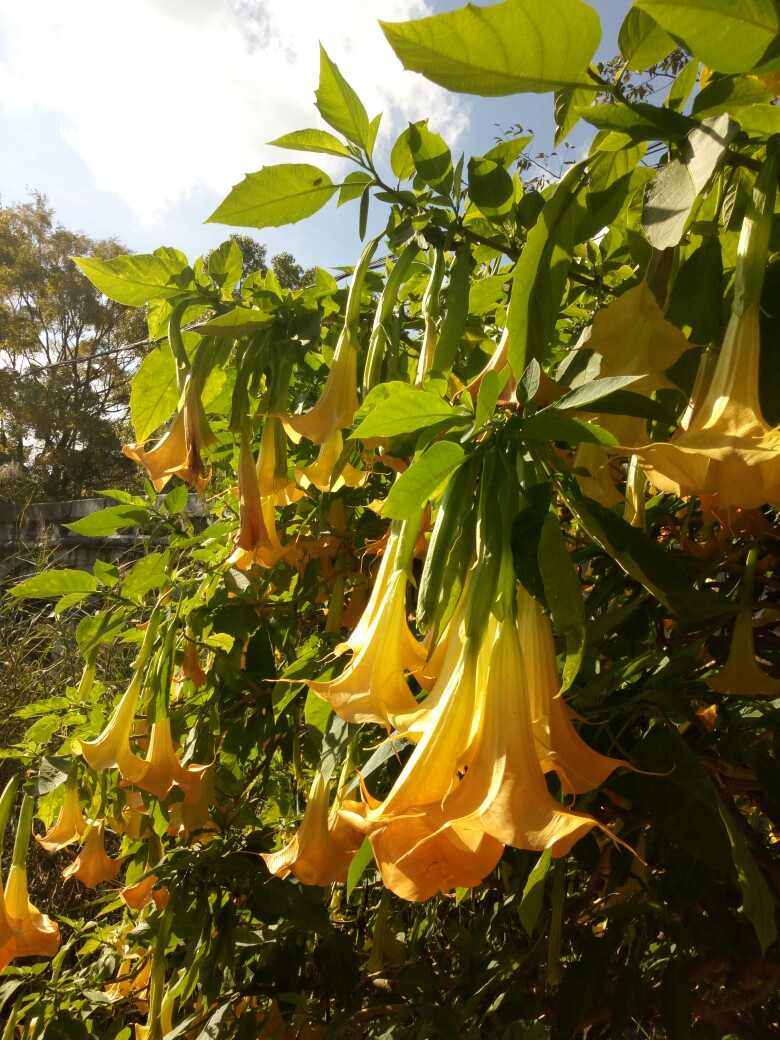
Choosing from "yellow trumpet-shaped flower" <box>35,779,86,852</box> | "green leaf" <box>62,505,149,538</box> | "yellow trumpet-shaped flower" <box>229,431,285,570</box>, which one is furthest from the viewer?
"yellow trumpet-shaped flower" <box>35,779,86,852</box>

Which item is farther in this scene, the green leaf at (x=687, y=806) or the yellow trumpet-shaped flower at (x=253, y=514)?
the yellow trumpet-shaped flower at (x=253, y=514)

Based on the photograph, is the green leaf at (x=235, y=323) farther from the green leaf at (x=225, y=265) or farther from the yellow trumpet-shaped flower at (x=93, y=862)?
the yellow trumpet-shaped flower at (x=93, y=862)

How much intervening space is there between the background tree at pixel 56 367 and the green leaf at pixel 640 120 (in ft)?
43.6

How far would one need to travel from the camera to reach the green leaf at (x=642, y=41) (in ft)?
1.66

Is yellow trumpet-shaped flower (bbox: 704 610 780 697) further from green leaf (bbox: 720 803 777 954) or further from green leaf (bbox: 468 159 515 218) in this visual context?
green leaf (bbox: 468 159 515 218)

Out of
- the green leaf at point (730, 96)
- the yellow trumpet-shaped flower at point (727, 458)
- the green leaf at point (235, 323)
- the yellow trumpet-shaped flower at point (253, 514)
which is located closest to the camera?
the yellow trumpet-shaped flower at point (727, 458)

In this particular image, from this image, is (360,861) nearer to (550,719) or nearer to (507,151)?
(550,719)

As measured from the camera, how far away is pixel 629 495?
0.64 metres

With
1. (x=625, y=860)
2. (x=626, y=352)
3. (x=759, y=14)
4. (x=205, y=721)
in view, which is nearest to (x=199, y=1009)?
(x=205, y=721)

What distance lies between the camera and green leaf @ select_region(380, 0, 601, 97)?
0.42 metres

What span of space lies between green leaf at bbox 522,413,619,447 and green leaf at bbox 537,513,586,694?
51mm

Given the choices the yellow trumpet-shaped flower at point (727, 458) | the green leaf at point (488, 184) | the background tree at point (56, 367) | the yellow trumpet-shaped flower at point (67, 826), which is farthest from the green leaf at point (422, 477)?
the background tree at point (56, 367)

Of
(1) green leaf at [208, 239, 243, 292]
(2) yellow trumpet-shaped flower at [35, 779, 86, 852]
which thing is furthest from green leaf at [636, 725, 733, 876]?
(2) yellow trumpet-shaped flower at [35, 779, 86, 852]

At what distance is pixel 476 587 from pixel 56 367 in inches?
581
